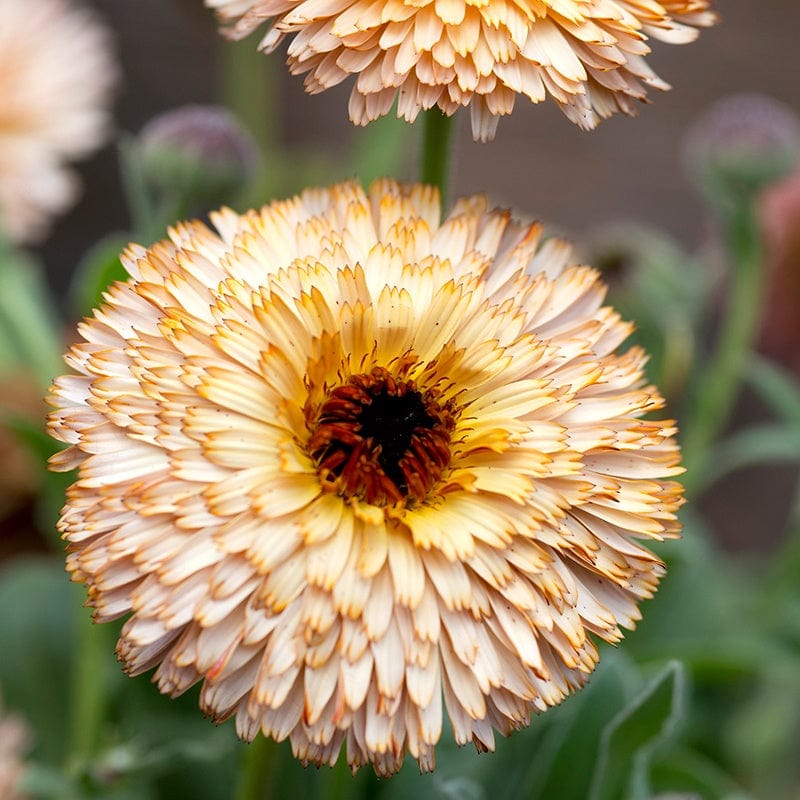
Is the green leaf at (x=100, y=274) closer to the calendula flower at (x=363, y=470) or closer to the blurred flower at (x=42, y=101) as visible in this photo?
the calendula flower at (x=363, y=470)

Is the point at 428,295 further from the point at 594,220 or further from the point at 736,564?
the point at 594,220

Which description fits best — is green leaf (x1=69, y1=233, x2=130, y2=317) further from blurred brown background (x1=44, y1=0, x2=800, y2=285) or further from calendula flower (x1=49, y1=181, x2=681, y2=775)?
blurred brown background (x1=44, y1=0, x2=800, y2=285)

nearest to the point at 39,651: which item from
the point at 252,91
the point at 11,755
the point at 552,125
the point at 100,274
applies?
the point at 11,755

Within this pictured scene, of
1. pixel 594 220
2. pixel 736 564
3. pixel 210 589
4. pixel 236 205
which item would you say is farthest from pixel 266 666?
pixel 594 220

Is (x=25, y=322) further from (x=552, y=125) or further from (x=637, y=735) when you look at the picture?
(x=552, y=125)

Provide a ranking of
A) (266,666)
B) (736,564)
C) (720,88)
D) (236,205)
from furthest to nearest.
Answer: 1. (720,88)
2. (736,564)
3. (236,205)
4. (266,666)

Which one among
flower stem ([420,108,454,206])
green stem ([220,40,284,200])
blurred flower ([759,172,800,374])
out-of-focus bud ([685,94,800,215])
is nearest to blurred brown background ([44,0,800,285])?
green stem ([220,40,284,200])

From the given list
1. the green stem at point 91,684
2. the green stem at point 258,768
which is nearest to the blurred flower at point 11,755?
the green stem at point 91,684
